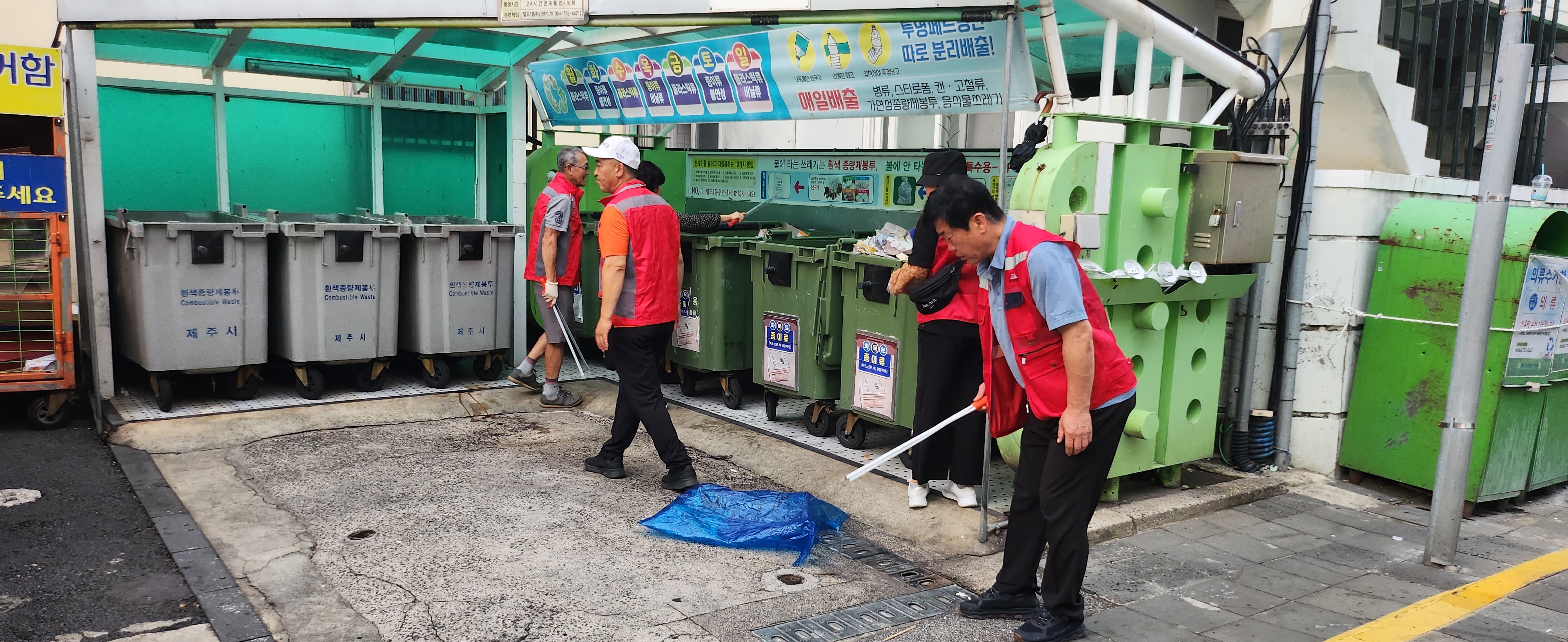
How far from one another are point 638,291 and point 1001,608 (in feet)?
7.59

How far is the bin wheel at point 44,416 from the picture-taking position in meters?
6.20

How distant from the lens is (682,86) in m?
7.95

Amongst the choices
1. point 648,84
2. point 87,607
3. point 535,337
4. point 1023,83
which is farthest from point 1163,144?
point 535,337

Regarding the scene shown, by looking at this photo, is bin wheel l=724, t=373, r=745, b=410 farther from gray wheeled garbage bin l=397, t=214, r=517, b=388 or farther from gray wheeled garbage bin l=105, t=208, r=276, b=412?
gray wheeled garbage bin l=105, t=208, r=276, b=412

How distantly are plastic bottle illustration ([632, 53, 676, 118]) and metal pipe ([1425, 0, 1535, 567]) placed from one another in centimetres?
536

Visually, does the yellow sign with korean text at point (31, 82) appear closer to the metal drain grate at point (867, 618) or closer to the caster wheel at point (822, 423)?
the caster wheel at point (822, 423)

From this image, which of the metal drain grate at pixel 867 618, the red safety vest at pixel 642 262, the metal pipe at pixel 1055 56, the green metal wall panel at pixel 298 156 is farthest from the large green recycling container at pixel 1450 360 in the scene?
the green metal wall panel at pixel 298 156

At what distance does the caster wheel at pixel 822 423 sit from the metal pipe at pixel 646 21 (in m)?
2.31

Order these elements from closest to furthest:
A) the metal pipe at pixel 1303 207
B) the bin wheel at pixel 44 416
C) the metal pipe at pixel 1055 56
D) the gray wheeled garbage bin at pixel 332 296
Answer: the metal pipe at pixel 1055 56
the metal pipe at pixel 1303 207
the bin wheel at pixel 44 416
the gray wheeled garbage bin at pixel 332 296

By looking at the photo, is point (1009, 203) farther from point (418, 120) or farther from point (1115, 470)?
point (418, 120)

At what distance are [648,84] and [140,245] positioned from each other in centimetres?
368

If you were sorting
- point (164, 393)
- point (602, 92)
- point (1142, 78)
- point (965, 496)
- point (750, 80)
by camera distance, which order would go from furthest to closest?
point (602, 92), point (750, 80), point (164, 393), point (1142, 78), point (965, 496)

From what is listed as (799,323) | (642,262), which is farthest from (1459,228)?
(642,262)

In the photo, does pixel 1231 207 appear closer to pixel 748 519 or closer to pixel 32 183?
pixel 748 519
